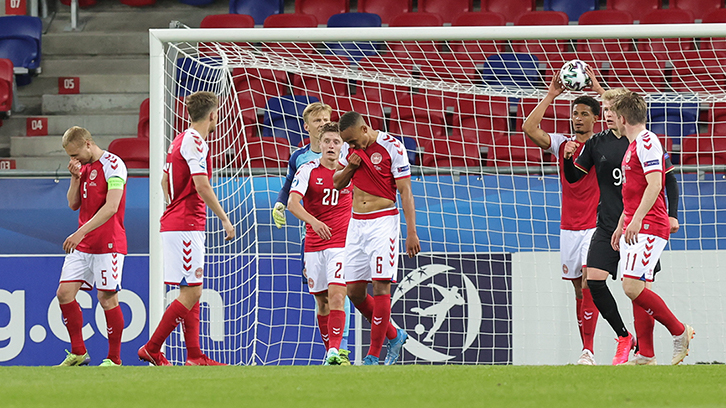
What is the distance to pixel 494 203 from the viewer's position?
724 centimetres

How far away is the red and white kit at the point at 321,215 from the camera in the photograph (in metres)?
6.07

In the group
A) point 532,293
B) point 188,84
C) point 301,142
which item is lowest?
point 532,293

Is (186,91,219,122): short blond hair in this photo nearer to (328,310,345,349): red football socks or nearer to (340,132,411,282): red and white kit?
(340,132,411,282): red and white kit

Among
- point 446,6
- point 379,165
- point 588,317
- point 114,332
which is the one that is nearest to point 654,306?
point 588,317

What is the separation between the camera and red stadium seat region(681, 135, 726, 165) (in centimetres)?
775

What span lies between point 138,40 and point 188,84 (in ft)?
13.6

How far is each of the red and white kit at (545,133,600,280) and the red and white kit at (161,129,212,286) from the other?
8.44 feet

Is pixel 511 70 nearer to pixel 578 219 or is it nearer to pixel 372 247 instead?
pixel 578 219

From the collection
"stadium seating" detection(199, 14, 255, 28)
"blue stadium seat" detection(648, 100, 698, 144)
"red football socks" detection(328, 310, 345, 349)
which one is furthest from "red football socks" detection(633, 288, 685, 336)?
"stadium seating" detection(199, 14, 255, 28)

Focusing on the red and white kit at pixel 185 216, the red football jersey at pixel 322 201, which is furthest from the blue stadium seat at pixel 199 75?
the red and white kit at pixel 185 216

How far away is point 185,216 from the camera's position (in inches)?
220

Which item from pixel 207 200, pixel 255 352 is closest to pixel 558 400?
pixel 207 200

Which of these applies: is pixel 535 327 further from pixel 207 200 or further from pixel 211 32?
pixel 211 32

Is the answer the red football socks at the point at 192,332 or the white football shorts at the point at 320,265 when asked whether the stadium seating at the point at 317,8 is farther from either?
the red football socks at the point at 192,332
